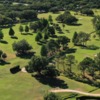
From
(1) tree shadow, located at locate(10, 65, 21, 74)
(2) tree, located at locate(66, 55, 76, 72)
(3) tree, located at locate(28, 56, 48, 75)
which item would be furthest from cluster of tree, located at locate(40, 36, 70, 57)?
(3) tree, located at locate(28, 56, 48, 75)

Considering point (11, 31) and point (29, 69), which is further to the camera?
point (11, 31)

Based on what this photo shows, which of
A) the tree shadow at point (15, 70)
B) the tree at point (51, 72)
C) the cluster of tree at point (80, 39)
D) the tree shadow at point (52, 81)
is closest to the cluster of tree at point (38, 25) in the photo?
the cluster of tree at point (80, 39)

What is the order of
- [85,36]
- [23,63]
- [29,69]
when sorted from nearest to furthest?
[29,69], [23,63], [85,36]

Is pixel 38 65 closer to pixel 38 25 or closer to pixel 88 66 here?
pixel 88 66

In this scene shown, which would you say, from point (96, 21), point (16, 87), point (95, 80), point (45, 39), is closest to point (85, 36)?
point (45, 39)

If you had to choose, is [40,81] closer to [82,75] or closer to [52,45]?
[82,75]

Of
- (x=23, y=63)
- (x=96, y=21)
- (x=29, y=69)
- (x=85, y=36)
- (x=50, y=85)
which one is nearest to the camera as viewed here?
(x=50, y=85)

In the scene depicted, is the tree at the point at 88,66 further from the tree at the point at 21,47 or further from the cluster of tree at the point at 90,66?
the tree at the point at 21,47
